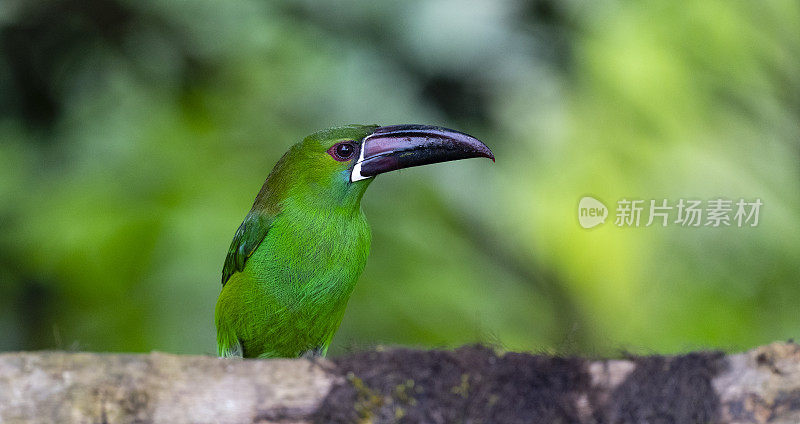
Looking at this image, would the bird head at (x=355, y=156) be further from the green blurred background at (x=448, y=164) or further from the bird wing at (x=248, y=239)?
the green blurred background at (x=448, y=164)

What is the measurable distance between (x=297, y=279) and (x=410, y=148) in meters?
0.64

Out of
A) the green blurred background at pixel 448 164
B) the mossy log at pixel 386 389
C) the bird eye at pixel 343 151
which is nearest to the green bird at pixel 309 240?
the bird eye at pixel 343 151

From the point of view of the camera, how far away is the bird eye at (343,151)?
3.17m

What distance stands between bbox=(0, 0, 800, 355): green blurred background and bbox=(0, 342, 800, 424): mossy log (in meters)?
2.26

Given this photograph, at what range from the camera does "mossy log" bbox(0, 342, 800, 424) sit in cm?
218

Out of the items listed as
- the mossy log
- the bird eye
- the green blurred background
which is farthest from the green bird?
the green blurred background

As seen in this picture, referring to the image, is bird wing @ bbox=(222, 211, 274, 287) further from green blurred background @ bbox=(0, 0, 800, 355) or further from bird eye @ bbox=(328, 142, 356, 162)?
green blurred background @ bbox=(0, 0, 800, 355)

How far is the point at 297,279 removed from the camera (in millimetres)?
3268

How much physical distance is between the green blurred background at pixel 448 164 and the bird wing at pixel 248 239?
3.08 feet

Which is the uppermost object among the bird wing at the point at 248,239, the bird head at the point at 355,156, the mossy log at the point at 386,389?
the bird head at the point at 355,156

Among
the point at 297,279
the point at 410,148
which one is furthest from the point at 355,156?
the point at 297,279

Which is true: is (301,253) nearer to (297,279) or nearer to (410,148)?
(297,279)

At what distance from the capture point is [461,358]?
228cm

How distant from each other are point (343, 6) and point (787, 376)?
3.46 metres
